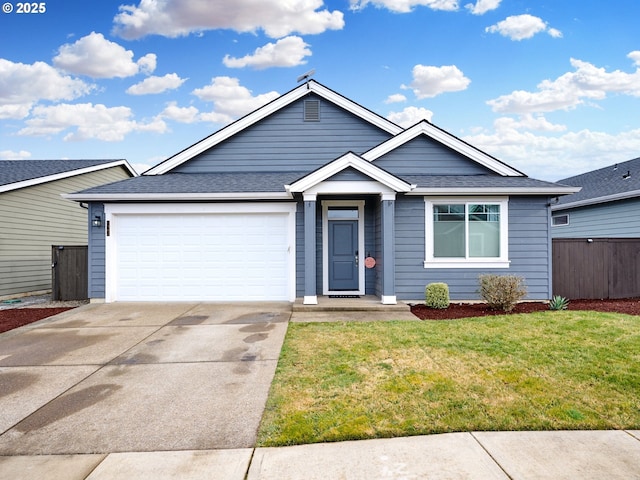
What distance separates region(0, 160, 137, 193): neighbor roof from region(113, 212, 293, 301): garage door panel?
471 cm

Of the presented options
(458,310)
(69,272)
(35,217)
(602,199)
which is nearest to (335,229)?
(458,310)

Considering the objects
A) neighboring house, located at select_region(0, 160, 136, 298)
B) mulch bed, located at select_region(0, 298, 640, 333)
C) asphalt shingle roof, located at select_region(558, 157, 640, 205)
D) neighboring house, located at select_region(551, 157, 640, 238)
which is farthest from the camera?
asphalt shingle roof, located at select_region(558, 157, 640, 205)

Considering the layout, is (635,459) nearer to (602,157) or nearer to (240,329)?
(240,329)

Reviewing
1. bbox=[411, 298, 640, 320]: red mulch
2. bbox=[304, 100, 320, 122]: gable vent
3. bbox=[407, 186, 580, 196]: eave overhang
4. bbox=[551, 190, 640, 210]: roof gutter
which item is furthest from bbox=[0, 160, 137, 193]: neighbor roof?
bbox=[551, 190, 640, 210]: roof gutter

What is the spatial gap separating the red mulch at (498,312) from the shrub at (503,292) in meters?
0.20

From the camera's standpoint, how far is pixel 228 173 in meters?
12.2

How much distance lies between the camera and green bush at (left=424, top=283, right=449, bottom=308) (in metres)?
9.16

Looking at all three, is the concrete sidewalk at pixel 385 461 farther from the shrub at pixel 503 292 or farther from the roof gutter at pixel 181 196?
the roof gutter at pixel 181 196

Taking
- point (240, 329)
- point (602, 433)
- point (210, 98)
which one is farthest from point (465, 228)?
point (210, 98)

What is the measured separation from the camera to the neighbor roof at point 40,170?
12.4 m

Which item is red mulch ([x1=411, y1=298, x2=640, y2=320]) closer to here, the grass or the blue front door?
the grass

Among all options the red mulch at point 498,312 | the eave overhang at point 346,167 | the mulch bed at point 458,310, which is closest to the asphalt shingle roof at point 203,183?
the eave overhang at point 346,167

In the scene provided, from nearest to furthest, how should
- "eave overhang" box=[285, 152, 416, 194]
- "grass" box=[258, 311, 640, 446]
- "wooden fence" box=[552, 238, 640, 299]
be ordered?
1. "grass" box=[258, 311, 640, 446]
2. "eave overhang" box=[285, 152, 416, 194]
3. "wooden fence" box=[552, 238, 640, 299]

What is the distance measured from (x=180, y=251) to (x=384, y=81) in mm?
12627
